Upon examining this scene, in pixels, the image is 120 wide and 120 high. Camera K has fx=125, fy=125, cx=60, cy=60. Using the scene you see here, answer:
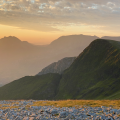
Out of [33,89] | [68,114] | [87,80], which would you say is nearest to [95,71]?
[87,80]

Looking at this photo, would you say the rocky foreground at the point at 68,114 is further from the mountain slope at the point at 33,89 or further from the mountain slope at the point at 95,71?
the mountain slope at the point at 33,89

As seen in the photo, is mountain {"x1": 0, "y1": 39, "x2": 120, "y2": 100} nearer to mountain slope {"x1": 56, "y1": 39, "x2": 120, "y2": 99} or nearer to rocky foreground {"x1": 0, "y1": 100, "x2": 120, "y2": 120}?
mountain slope {"x1": 56, "y1": 39, "x2": 120, "y2": 99}

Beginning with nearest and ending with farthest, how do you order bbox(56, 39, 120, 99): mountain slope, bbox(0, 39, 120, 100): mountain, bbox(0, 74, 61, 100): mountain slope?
bbox(0, 39, 120, 100): mountain, bbox(56, 39, 120, 99): mountain slope, bbox(0, 74, 61, 100): mountain slope

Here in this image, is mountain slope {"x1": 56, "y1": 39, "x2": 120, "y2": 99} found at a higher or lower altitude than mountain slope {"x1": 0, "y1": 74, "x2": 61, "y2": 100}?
higher

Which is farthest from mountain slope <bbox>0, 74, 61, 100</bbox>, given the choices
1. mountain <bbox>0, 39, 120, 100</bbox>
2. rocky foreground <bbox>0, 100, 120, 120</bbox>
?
rocky foreground <bbox>0, 100, 120, 120</bbox>

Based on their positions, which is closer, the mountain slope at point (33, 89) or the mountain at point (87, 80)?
the mountain at point (87, 80)

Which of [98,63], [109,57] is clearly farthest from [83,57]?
[109,57]

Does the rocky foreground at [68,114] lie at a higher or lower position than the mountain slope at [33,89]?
higher

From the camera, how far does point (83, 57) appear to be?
145750 millimetres

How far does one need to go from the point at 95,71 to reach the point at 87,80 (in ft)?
36.1

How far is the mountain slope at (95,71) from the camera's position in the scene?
290 feet

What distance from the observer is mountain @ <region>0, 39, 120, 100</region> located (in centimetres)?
8716

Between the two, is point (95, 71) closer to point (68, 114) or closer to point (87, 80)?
point (87, 80)

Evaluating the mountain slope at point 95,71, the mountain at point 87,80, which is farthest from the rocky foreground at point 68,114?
the mountain slope at point 95,71
